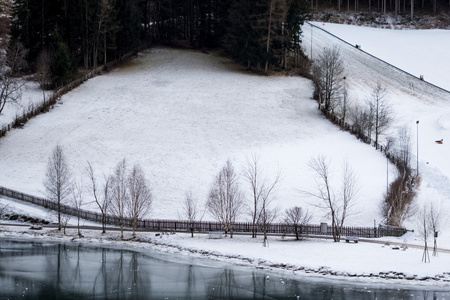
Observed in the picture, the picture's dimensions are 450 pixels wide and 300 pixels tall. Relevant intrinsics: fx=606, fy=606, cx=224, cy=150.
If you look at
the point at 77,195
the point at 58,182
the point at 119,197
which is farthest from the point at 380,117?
the point at 58,182

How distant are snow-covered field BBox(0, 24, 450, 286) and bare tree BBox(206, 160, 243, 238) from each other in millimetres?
3040

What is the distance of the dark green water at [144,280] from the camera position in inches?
1502

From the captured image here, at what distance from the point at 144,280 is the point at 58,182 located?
18501 millimetres

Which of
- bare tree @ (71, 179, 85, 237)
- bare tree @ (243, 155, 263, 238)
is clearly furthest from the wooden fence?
bare tree @ (243, 155, 263, 238)

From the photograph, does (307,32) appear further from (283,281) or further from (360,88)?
(283,281)

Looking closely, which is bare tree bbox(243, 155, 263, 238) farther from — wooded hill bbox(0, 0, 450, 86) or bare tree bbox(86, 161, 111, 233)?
wooded hill bbox(0, 0, 450, 86)

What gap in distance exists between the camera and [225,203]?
179ft

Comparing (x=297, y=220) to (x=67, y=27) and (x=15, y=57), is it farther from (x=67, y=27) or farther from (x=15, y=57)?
(x=67, y=27)

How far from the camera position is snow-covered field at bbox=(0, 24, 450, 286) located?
51.6 metres

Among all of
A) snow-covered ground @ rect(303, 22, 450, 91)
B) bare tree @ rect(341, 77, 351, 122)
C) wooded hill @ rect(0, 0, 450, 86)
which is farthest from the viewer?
snow-covered ground @ rect(303, 22, 450, 91)

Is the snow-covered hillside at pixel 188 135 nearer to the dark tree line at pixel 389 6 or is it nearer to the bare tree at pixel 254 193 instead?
the bare tree at pixel 254 193

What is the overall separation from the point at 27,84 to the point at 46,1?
15.7m

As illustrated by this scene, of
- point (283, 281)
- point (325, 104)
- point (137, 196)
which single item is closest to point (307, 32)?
point (325, 104)

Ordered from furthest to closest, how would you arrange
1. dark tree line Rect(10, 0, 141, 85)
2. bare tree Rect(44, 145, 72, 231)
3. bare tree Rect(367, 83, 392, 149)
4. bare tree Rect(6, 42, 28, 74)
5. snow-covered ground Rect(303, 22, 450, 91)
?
snow-covered ground Rect(303, 22, 450, 91), dark tree line Rect(10, 0, 141, 85), bare tree Rect(6, 42, 28, 74), bare tree Rect(367, 83, 392, 149), bare tree Rect(44, 145, 72, 231)
